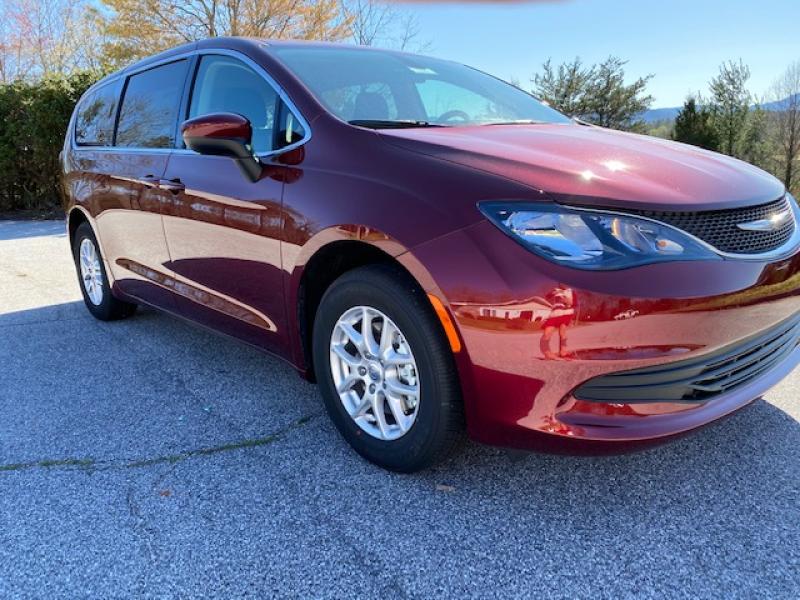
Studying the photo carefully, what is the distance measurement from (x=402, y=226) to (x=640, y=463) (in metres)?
1.30

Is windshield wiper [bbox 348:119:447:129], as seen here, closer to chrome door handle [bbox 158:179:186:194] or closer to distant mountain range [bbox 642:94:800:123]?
chrome door handle [bbox 158:179:186:194]

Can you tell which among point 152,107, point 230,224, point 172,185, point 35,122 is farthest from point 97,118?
point 35,122

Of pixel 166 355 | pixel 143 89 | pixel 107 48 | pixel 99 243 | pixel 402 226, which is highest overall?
pixel 107 48

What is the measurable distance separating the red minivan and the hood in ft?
0.04

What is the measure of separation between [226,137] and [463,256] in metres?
1.21

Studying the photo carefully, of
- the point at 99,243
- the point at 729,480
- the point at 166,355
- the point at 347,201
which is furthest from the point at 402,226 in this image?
the point at 99,243

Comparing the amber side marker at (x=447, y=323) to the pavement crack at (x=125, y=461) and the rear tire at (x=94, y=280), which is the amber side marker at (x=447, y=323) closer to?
the pavement crack at (x=125, y=461)

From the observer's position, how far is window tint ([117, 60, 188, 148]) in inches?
136

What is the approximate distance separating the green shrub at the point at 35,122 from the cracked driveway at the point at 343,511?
1029cm

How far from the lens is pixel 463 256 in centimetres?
196

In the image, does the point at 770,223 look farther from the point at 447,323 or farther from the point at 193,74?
the point at 193,74

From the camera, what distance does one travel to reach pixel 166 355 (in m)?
3.90

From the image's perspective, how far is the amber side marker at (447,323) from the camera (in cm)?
203

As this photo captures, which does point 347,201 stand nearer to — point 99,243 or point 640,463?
point 640,463
